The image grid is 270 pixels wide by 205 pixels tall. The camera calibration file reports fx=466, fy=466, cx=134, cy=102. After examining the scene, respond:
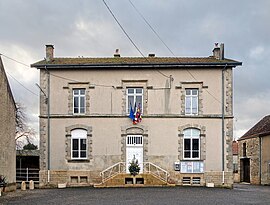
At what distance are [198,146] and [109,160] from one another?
5145 mm

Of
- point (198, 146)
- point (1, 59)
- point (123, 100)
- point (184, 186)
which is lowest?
point (184, 186)

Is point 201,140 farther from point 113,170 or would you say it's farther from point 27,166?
point 27,166

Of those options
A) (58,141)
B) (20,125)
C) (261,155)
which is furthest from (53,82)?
(261,155)

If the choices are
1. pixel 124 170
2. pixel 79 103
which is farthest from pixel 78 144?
pixel 124 170

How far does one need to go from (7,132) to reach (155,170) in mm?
8409

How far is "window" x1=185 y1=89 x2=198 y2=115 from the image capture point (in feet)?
88.1

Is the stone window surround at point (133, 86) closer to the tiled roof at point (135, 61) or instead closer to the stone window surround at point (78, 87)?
the tiled roof at point (135, 61)

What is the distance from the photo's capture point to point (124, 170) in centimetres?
2650

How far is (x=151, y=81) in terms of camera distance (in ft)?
88.6

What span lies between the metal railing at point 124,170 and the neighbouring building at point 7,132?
5093 mm

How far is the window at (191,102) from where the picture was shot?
26.9 metres

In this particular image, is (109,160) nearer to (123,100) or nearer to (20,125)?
(123,100)

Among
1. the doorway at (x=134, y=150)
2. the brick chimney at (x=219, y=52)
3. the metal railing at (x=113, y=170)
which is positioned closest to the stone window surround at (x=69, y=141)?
the metal railing at (x=113, y=170)

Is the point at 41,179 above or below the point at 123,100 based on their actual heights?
below
